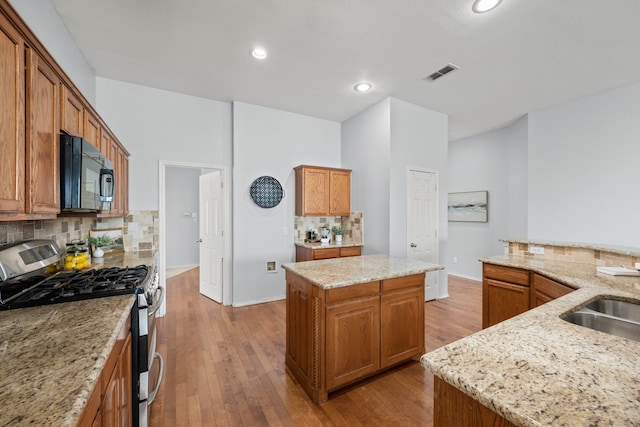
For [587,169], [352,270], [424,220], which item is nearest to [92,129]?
[352,270]

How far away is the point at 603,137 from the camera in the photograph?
11.7 ft

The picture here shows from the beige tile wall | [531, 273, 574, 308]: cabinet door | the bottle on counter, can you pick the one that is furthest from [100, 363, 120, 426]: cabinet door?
the beige tile wall

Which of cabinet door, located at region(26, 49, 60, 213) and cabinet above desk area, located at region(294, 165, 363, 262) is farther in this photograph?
cabinet above desk area, located at region(294, 165, 363, 262)

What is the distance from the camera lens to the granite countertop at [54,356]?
2.14ft

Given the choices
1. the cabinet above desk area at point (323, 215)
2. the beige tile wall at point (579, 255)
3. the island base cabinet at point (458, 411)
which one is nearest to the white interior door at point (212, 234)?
the cabinet above desk area at point (323, 215)

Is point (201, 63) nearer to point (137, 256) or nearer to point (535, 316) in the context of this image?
point (137, 256)

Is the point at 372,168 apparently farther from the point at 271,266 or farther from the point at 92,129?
the point at 92,129

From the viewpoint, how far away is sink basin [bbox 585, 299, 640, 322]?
1469 millimetres

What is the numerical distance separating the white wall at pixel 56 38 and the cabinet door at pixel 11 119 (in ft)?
3.12

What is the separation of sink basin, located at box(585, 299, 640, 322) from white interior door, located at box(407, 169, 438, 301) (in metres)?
2.50

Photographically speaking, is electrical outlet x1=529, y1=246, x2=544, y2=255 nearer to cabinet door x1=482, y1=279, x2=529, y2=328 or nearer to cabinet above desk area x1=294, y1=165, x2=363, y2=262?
cabinet door x1=482, y1=279, x2=529, y2=328

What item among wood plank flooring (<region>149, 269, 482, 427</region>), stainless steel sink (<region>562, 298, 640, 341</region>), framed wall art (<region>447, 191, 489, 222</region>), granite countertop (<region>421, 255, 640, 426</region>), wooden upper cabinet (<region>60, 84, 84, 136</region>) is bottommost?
wood plank flooring (<region>149, 269, 482, 427</region>)

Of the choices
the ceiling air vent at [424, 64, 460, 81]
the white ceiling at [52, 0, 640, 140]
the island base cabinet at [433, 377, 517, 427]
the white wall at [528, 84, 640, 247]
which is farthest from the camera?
the white wall at [528, 84, 640, 247]

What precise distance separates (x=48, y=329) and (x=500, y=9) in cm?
346
